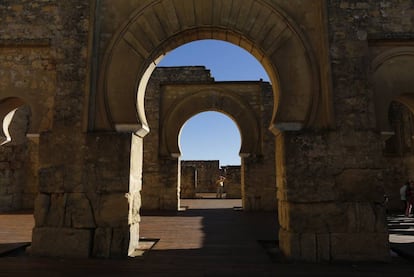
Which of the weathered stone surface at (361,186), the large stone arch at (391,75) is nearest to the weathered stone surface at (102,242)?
the weathered stone surface at (361,186)

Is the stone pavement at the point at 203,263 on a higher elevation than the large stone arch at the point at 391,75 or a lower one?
lower

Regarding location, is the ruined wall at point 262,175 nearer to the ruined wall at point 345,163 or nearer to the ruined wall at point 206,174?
the ruined wall at point 345,163

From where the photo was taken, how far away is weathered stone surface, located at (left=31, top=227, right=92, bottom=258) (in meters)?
4.58

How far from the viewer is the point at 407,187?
9406mm

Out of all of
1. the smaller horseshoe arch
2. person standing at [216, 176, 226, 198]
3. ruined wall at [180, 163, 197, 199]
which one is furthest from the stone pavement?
person standing at [216, 176, 226, 198]

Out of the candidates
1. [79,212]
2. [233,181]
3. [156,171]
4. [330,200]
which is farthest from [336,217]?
[233,181]

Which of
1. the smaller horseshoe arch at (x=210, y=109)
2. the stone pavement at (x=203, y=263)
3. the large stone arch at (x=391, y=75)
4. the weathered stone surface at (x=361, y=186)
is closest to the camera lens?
the stone pavement at (x=203, y=263)

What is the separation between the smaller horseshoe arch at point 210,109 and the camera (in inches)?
465

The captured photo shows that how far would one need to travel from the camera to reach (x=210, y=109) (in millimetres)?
12117

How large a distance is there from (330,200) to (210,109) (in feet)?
26.5

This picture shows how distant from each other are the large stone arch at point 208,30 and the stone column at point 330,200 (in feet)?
1.63

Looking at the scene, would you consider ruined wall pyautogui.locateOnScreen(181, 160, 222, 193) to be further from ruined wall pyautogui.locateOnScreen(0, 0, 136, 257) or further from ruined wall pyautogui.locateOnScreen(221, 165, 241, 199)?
ruined wall pyautogui.locateOnScreen(0, 0, 136, 257)

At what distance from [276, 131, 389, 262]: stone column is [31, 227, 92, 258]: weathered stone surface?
3.13 meters

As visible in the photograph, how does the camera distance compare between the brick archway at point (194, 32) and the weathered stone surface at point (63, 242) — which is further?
the brick archway at point (194, 32)
